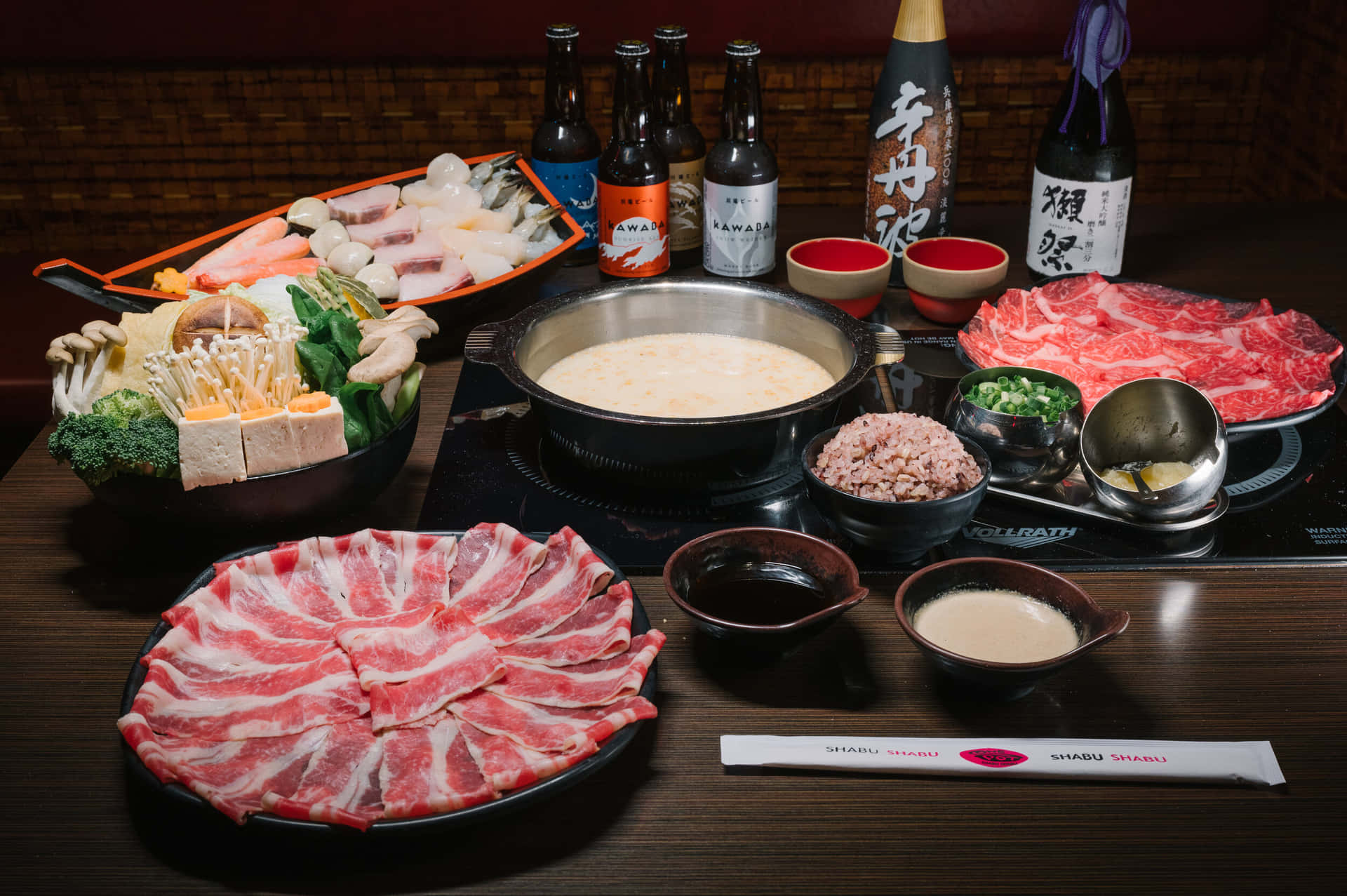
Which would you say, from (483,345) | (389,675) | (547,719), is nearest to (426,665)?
(389,675)

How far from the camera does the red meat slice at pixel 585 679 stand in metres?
1.13

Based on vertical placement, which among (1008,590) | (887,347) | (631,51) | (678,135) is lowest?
(1008,590)

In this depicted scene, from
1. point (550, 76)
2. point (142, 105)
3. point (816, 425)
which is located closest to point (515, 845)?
point (816, 425)

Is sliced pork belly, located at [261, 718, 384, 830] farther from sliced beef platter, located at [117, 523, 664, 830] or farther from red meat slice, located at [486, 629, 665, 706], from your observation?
red meat slice, located at [486, 629, 665, 706]

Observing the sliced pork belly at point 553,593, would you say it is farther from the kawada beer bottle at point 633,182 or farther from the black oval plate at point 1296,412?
the kawada beer bottle at point 633,182

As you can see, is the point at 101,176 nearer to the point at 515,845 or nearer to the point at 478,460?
the point at 478,460

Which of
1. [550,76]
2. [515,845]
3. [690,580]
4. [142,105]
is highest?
[550,76]

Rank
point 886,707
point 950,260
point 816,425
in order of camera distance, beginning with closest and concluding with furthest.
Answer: point 886,707, point 816,425, point 950,260

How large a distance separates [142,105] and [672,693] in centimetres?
314

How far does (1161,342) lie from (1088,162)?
47 centimetres

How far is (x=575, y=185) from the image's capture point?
2389 millimetres

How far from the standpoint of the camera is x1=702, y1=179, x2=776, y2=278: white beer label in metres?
2.17

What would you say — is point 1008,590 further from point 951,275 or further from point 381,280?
point 381,280

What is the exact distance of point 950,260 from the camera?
2238 mm
